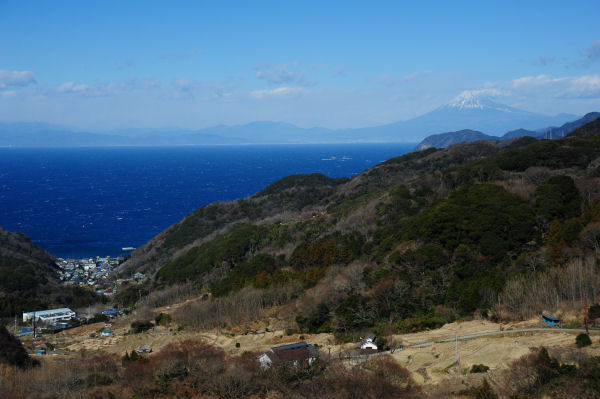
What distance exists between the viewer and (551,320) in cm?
2142

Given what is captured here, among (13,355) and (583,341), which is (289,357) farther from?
(13,355)

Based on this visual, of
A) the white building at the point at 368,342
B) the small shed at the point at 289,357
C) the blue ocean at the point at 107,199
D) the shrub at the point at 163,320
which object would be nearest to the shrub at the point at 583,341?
the white building at the point at 368,342

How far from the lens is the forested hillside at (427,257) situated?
86.1 feet

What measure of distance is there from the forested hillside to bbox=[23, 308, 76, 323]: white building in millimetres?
8471

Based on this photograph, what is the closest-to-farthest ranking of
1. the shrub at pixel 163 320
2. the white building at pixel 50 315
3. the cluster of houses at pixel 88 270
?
the shrub at pixel 163 320 < the white building at pixel 50 315 < the cluster of houses at pixel 88 270

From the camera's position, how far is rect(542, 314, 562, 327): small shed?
69.8 ft

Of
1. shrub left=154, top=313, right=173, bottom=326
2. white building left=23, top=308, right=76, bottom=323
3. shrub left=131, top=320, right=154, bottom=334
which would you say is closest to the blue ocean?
white building left=23, top=308, right=76, bottom=323

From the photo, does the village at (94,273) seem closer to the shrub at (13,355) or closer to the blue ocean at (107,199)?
the blue ocean at (107,199)

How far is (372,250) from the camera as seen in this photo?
131 feet

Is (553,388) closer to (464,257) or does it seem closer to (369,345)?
(369,345)

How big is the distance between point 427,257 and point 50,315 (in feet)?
111

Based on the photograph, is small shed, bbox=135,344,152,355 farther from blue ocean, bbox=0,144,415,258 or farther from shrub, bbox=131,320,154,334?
blue ocean, bbox=0,144,415,258

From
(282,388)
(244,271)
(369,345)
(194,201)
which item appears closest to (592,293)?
(369,345)

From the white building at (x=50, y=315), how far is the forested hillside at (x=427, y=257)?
8.47 m
